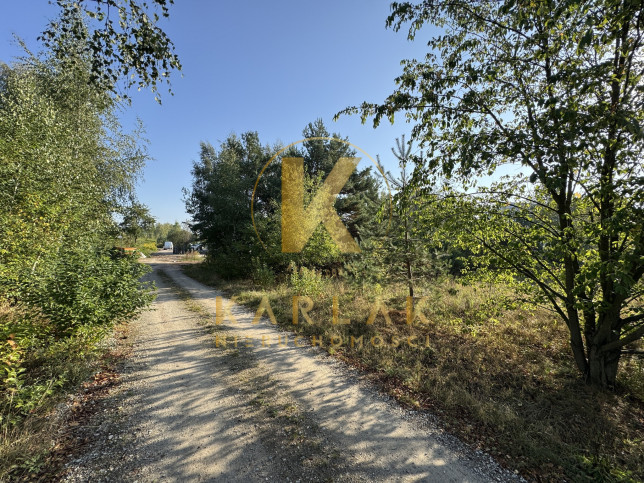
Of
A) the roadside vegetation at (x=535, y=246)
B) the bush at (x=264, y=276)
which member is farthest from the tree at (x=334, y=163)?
the roadside vegetation at (x=535, y=246)

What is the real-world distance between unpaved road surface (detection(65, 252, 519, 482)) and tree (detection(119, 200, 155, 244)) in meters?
12.8

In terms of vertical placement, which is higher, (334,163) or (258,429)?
(334,163)

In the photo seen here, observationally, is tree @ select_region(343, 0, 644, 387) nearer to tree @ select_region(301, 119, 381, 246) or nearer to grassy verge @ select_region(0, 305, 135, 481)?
grassy verge @ select_region(0, 305, 135, 481)

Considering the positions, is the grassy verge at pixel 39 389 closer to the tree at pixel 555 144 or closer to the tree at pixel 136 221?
the tree at pixel 555 144

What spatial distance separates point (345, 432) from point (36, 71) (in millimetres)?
16752

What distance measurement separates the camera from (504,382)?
15.3 feet

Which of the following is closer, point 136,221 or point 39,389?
point 39,389

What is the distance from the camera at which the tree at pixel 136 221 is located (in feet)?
49.1

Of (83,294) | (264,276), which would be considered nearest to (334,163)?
(264,276)

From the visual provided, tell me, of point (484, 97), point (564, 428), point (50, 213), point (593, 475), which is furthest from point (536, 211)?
point (50, 213)

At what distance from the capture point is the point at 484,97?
4027 millimetres

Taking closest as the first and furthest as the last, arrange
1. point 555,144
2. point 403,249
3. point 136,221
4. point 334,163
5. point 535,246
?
point 555,144 < point 535,246 < point 403,249 < point 136,221 < point 334,163

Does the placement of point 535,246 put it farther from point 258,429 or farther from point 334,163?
point 334,163

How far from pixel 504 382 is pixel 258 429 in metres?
4.54
